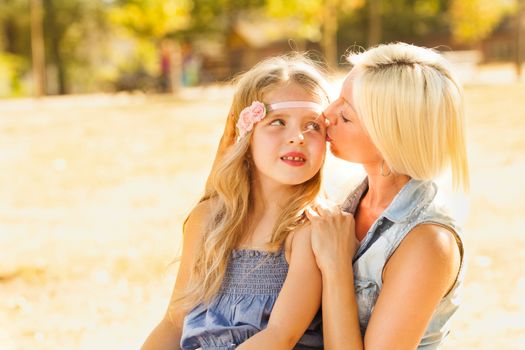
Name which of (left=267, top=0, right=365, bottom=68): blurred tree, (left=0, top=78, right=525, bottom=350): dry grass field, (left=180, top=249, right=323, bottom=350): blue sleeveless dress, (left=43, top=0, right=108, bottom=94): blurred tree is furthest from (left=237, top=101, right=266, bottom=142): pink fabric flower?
(left=43, top=0, right=108, bottom=94): blurred tree

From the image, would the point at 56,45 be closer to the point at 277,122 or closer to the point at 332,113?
the point at 277,122

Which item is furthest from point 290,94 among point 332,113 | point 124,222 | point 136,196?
point 136,196

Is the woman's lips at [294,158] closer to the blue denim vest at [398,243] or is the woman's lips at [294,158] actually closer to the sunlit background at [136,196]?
the blue denim vest at [398,243]

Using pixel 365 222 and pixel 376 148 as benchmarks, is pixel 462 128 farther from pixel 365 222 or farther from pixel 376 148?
pixel 365 222

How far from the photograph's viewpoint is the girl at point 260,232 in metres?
2.27

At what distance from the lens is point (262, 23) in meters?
38.4

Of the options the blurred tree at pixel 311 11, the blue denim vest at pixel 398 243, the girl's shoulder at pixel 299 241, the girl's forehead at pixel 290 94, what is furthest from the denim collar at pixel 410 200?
the blurred tree at pixel 311 11

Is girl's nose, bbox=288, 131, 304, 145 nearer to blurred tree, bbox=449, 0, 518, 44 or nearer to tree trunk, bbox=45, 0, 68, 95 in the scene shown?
blurred tree, bbox=449, 0, 518, 44

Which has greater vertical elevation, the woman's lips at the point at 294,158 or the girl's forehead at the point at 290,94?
the girl's forehead at the point at 290,94

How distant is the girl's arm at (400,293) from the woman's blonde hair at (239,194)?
13.1 inches

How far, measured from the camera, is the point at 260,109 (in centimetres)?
250

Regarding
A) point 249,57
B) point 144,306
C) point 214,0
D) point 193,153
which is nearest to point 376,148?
point 144,306

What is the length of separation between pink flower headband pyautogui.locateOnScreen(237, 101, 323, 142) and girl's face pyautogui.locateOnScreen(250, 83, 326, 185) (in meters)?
0.01

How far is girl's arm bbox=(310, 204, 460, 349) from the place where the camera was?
2.06 m
